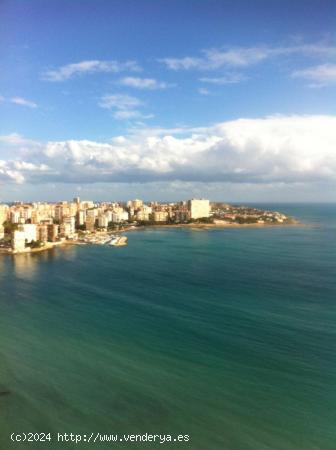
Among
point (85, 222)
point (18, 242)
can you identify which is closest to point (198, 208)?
point (85, 222)

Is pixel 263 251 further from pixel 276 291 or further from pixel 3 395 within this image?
pixel 3 395

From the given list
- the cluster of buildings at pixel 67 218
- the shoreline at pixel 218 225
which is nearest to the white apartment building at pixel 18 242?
the cluster of buildings at pixel 67 218

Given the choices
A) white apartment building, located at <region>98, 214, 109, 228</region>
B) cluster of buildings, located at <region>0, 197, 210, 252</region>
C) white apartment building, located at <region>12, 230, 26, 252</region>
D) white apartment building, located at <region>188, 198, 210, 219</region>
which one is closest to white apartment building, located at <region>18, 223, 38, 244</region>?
cluster of buildings, located at <region>0, 197, 210, 252</region>

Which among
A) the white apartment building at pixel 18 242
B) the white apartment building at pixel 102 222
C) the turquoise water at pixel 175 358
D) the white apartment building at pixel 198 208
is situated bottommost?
the turquoise water at pixel 175 358

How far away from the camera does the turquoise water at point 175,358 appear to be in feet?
7.28

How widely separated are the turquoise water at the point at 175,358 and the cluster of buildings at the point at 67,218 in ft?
13.3

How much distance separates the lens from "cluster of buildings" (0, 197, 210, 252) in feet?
34.5

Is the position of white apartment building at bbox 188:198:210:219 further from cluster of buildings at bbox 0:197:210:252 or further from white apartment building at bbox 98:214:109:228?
white apartment building at bbox 98:214:109:228

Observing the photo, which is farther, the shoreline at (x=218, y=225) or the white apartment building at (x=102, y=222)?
the shoreline at (x=218, y=225)

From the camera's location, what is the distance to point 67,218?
515 inches

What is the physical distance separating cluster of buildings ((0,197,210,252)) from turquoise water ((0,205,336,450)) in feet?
13.3

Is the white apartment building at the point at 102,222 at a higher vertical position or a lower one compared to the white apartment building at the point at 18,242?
higher

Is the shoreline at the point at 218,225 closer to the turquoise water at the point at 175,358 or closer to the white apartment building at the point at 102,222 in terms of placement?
the white apartment building at the point at 102,222

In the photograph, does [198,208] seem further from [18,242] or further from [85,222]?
[18,242]
